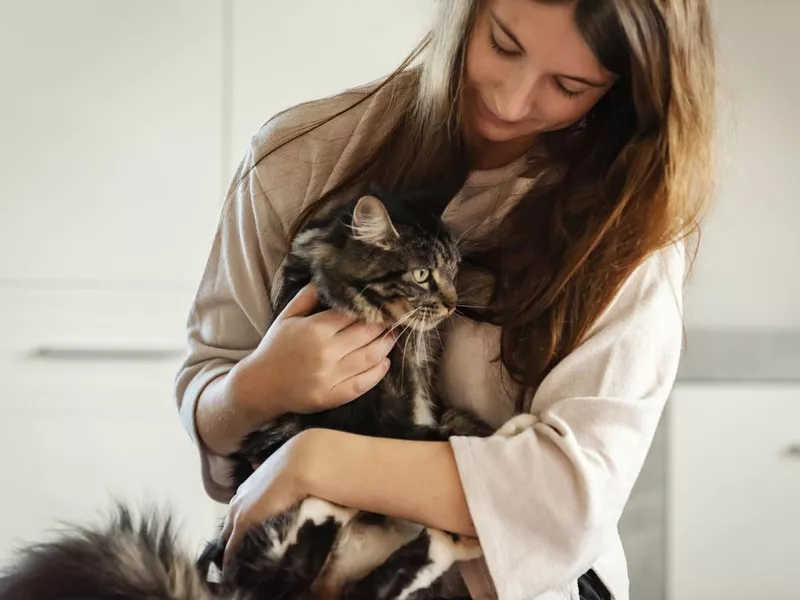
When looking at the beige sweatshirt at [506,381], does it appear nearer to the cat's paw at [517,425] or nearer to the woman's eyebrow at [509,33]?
the cat's paw at [517,425]

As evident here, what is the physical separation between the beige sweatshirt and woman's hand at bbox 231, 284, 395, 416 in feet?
0.37

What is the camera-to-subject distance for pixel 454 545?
1020 millimetres

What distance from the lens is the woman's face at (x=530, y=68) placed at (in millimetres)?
1048

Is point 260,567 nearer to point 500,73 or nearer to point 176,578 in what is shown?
point 176,578

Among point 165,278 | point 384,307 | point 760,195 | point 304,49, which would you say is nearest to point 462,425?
point 384,307

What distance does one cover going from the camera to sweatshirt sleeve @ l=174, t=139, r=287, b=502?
4.22 ft

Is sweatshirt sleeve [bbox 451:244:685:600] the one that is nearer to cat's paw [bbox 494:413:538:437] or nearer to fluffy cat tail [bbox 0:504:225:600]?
cat's paw [bbox 494:413:538:437]

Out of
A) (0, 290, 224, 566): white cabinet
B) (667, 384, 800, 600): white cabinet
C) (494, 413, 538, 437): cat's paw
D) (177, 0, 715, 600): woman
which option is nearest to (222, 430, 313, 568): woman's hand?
(177, 0, 715, 600): woman

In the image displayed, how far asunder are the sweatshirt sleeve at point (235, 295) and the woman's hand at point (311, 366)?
0.40 ft

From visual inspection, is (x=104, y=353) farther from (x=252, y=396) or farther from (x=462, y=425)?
(x=462, y=425)

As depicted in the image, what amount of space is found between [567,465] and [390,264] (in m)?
0.38

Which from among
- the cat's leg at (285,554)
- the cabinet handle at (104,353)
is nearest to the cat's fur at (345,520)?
the cat's leg at (285,554)

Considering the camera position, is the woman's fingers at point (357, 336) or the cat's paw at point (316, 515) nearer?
the cat's paw at point (316, 515)

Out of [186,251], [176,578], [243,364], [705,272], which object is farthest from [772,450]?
[176,578]
